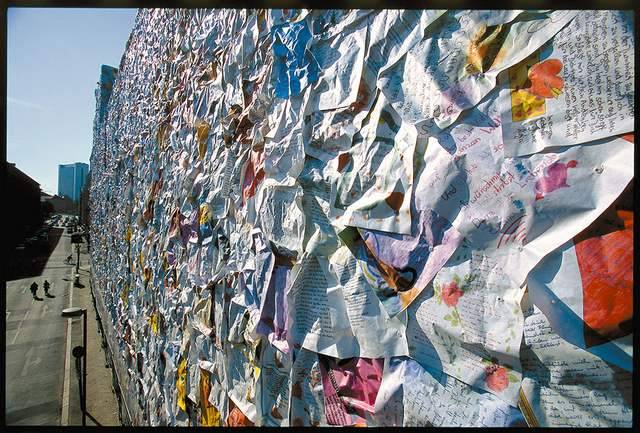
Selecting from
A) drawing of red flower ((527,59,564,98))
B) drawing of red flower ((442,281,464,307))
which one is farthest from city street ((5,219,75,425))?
drawing of red flower ((527,59,564,98))

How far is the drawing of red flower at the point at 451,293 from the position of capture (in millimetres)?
643

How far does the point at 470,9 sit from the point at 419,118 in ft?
0.68

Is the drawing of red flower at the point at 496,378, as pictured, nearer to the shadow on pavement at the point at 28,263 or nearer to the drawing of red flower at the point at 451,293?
the drawing of red flower at the point at 451,293

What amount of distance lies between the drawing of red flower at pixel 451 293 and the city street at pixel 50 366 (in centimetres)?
285

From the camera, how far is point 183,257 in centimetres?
194

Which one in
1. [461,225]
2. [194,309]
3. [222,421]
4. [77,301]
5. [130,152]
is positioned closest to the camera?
[461,225]

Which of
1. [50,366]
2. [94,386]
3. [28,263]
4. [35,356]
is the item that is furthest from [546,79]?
[28,263]

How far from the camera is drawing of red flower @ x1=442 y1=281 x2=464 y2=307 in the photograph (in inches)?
25.3

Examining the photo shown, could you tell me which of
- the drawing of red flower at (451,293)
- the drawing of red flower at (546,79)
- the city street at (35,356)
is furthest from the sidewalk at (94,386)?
the drawing of red flower at (546,79)

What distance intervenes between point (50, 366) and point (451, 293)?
926 centimetres

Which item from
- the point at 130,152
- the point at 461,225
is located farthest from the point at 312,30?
the point at 130,152

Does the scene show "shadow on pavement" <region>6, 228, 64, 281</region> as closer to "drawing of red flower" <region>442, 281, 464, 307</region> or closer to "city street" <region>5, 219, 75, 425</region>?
"city street" <region>5, 219, 75, 425</region>

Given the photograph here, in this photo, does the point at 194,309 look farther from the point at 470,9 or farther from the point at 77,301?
the point at 77,301

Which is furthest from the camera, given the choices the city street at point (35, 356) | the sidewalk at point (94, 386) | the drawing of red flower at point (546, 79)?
the city street at point (35, 356)
